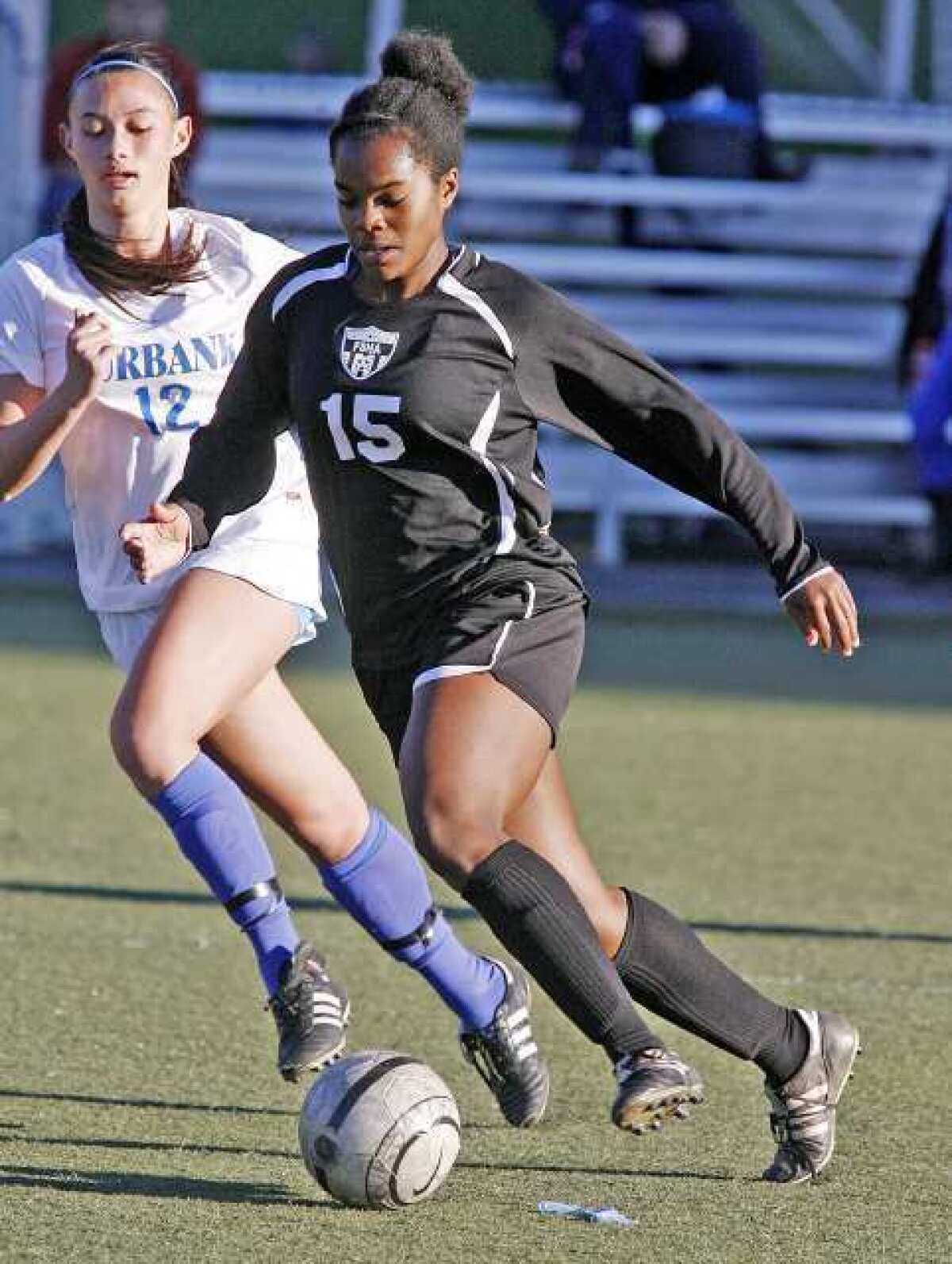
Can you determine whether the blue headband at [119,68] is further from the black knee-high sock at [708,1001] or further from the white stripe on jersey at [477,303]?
the black knee-high sock at [708,1001]

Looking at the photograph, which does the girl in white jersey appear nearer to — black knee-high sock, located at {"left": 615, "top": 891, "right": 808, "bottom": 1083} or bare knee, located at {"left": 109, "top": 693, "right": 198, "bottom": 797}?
bare knee, located at {"left": 109, "top": 693, "right": 198, "bottom": 797}

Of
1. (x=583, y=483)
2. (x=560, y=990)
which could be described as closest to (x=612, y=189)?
(x=583, y=483)

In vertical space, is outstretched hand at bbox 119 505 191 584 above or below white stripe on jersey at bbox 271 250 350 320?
below

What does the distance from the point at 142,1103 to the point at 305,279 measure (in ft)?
5.17

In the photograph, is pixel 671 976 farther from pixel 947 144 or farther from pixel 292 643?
pixel 947 144

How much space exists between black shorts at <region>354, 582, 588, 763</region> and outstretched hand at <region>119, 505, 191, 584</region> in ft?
1.29

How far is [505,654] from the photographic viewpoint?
4371mm

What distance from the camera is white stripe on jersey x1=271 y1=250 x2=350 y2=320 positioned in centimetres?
454

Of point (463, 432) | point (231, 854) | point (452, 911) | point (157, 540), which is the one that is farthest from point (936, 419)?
point (157, 540)

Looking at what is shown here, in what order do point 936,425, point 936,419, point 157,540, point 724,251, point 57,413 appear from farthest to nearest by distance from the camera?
point 724,251 < point 936,425 < point 936,419 < point 57,413 < point 157,540

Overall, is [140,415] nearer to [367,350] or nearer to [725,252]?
[367,350]

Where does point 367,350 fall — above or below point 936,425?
above

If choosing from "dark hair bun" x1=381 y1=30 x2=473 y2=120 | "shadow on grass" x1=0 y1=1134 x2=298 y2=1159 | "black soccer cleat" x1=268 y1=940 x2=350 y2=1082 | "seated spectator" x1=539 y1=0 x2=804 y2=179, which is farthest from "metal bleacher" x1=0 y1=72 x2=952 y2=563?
"shadow on grass" x1=0 y1=1134 x2=298 y2=1159

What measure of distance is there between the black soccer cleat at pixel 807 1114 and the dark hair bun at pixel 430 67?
68.4 inches
